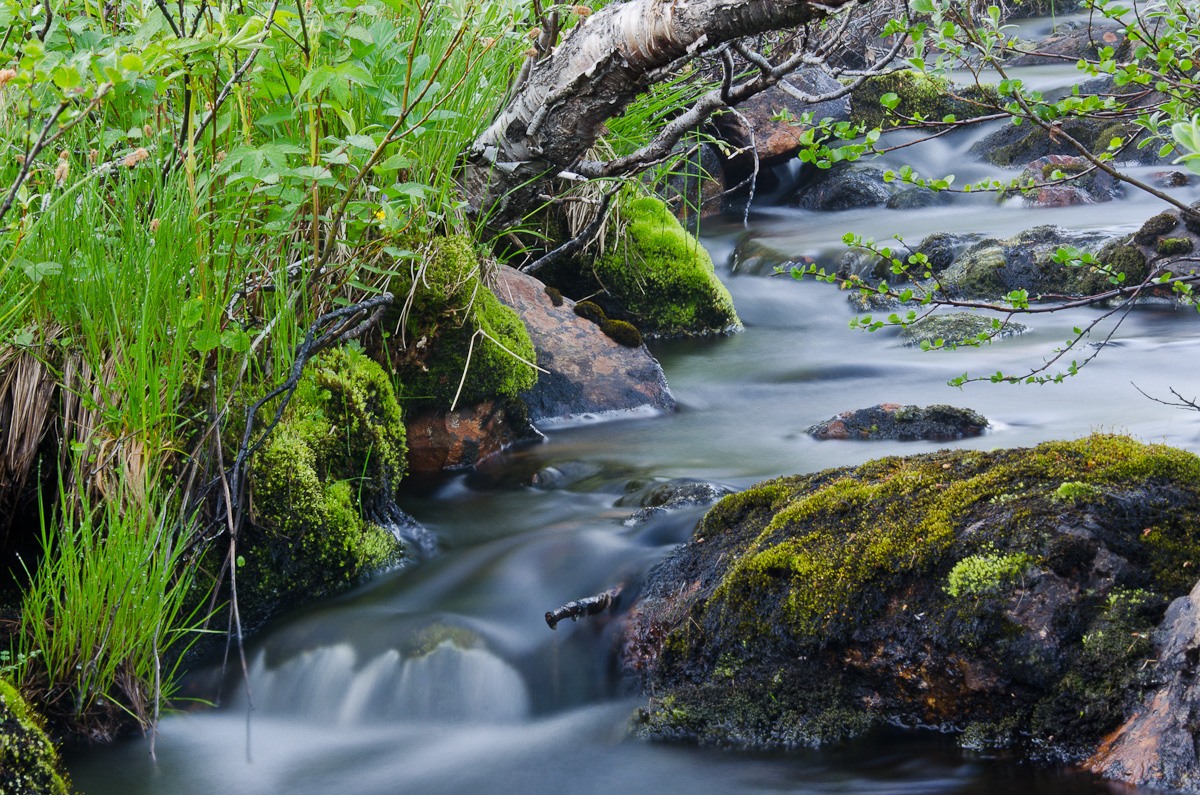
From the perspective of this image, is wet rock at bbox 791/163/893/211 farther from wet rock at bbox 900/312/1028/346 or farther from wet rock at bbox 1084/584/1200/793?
wet rock at bbox 1084/584/1200/793

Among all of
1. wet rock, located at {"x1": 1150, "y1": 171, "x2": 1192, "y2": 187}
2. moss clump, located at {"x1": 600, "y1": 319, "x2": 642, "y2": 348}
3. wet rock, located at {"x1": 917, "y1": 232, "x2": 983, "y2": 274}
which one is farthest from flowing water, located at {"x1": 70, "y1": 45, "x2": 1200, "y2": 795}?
wet rock, located at {"x1": 1150, "y1": 171, "x2": 1192, "y2": 187}

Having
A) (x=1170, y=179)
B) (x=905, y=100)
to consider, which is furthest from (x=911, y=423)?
(x=905, y=100)

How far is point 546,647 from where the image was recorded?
10.2 feet

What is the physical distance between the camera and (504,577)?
139 inches

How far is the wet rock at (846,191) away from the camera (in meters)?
12.4

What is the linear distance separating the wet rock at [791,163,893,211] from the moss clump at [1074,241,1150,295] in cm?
462

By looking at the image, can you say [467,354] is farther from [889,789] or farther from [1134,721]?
[1134,721]

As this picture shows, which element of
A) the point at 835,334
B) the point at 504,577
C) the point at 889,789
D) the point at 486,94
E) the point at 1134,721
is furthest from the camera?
the point at 835,334

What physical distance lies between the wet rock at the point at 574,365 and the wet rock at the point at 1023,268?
3875 millimetres

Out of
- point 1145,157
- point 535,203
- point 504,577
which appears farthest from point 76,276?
point 1145,157

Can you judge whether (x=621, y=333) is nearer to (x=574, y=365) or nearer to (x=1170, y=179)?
(x=574, y=365)

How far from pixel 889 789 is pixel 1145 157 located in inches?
517

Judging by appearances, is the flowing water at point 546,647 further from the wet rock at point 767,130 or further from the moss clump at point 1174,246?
the wet rock at point 767,130

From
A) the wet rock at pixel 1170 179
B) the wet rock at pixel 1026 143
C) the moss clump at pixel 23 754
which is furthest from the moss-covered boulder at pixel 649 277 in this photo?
the wet rock at pixel 1026 143
